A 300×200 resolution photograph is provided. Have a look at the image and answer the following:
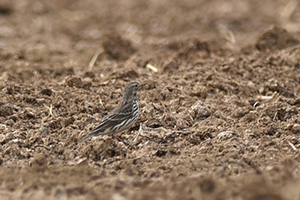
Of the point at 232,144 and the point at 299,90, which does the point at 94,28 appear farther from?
the point at 232,144

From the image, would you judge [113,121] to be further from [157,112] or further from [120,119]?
[157,112]

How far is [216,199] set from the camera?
659 cm

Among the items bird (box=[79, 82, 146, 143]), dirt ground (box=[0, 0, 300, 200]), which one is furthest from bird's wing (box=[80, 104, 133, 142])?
dirt ground (box=[0, 0, 300, 200])

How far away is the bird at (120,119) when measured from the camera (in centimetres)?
891

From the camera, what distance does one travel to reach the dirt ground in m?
7.49

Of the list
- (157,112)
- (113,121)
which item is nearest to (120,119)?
(113,121)

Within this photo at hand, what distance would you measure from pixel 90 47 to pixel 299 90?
605cm

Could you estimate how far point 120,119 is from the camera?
9.18m

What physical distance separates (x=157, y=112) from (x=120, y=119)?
1.30 meters

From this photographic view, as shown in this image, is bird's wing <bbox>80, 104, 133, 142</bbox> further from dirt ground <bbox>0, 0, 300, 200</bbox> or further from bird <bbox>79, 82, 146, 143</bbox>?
dirt ground <bbox>0, 0, 300, 200</bbox>

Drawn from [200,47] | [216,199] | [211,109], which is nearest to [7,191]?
[216,199]

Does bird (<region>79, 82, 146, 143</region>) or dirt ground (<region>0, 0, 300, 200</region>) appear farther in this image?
bird (<region>79, 82, 146, 143</region>)

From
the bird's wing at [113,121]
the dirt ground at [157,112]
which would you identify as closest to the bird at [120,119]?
the bird's wing at [113,121]

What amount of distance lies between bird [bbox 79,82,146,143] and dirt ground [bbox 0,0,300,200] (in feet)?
0.47
